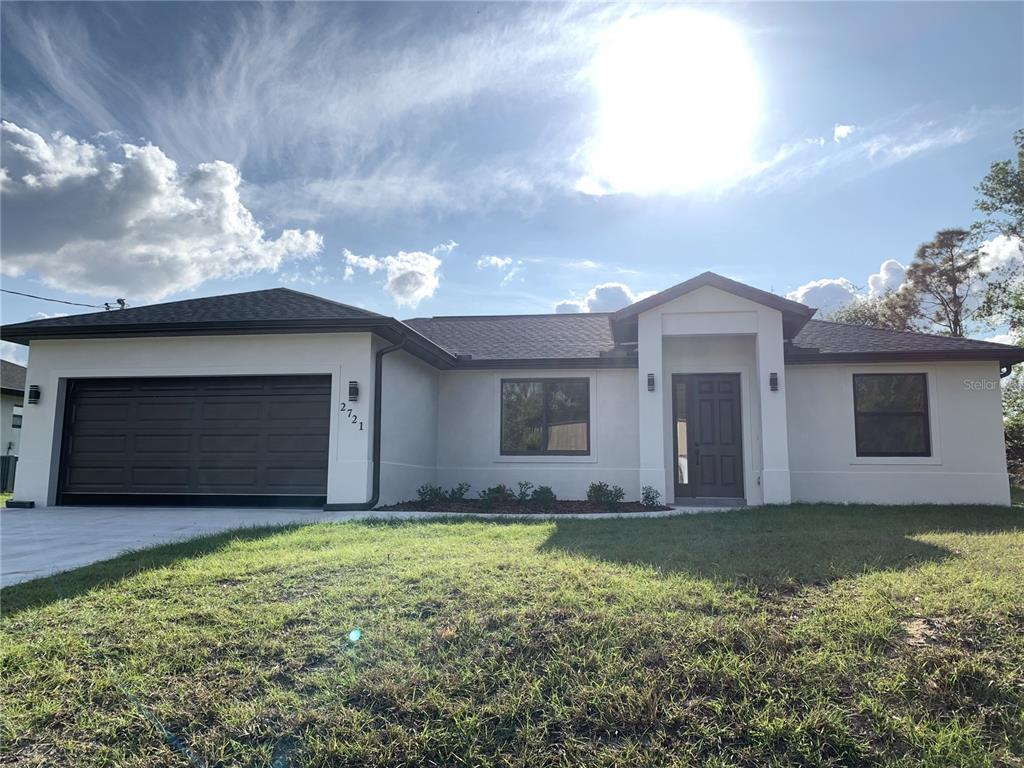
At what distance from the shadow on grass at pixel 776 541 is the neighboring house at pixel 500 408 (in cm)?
225

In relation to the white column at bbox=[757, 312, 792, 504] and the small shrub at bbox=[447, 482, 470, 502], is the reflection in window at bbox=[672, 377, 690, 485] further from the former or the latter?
the small shrub at bbox=[447, 482, 470, 502]

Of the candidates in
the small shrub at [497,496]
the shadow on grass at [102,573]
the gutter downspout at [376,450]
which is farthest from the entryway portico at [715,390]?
the shadow on grass at [102,573]

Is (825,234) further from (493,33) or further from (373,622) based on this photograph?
(373,622)

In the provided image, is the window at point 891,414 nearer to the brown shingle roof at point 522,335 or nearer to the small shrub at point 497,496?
the brown shingle roof at point 522,335

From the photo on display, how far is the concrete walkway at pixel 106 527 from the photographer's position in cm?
626

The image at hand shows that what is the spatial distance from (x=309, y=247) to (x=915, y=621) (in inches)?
546

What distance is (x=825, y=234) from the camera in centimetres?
1249

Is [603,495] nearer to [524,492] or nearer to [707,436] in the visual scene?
[524,492]

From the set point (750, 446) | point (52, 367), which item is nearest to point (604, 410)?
point (750, 446)

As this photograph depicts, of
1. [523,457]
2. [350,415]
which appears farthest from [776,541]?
[523,457]

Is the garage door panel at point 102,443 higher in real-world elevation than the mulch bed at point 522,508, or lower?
higher

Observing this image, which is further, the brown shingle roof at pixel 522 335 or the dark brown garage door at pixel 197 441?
the brown shingle roof at pixel 522 335

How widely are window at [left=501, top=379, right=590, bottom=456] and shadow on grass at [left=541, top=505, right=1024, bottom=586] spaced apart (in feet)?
12.9

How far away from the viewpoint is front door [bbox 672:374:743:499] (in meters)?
12.2
